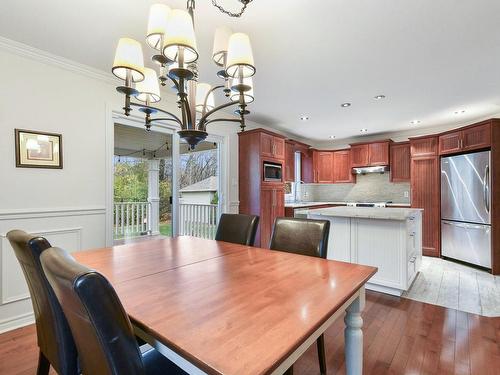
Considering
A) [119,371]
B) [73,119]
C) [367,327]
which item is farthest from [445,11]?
[73,119]

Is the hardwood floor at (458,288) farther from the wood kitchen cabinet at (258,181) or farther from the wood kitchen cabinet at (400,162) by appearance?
the wood kitchen cabinet at (258,181)

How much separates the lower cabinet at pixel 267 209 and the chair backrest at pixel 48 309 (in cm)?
317

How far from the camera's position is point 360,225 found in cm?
306

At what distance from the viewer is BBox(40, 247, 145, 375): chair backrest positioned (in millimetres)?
629

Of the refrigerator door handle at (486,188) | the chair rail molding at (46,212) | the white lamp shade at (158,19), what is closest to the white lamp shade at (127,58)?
the white lamp shade at (158,19)

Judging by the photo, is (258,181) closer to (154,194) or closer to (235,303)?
(154,194)

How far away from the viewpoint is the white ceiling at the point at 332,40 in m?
1.83

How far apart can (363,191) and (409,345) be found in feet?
15.3

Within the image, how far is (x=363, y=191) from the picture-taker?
6227 millimetres

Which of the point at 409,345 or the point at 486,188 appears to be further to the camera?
the point at 486,188

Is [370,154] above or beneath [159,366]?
above

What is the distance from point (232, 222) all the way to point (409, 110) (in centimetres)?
357

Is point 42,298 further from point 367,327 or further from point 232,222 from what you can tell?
point 367,327

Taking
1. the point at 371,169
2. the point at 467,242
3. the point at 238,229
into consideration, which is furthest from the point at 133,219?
the point at 467,242
